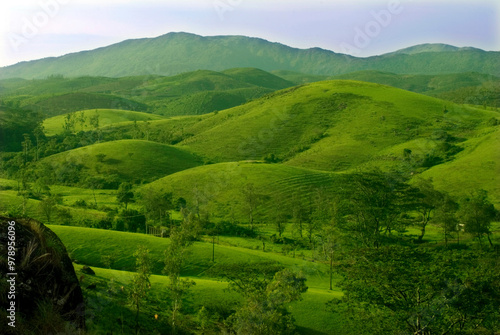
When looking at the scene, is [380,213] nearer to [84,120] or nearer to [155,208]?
[155,208]

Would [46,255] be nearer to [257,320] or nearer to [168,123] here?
[257,320]

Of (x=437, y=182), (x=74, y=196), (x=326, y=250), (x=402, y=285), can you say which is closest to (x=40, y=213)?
(x=74, y=196)

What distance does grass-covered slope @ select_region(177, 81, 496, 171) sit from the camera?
371ft

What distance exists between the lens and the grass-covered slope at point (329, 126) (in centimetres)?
11294

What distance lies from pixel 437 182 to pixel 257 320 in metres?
69.4

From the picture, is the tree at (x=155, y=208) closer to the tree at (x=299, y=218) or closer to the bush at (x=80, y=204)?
the bush at (x=80, y=204)

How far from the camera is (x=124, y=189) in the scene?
231 feet

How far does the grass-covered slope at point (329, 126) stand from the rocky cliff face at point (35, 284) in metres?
94.3

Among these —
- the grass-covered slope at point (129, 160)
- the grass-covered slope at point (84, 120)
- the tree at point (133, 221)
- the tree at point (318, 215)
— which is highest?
the grass-covered slope at point (84, 120)

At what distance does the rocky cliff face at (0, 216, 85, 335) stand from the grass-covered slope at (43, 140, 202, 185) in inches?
3420

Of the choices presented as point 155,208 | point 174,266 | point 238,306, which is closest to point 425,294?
point 238,306

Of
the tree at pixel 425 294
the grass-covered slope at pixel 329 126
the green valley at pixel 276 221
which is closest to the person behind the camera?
the tree at pixel 425 294

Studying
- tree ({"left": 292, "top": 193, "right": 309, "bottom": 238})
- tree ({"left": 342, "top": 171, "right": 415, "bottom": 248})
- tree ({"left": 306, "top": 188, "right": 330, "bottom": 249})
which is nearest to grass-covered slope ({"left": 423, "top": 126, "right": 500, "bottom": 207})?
tree ({"left": 306, "top": 188, "right": 330, "bottom": 249})

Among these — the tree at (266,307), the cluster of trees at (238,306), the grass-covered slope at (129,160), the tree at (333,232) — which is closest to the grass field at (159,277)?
the cluster of trees at (238,306)
